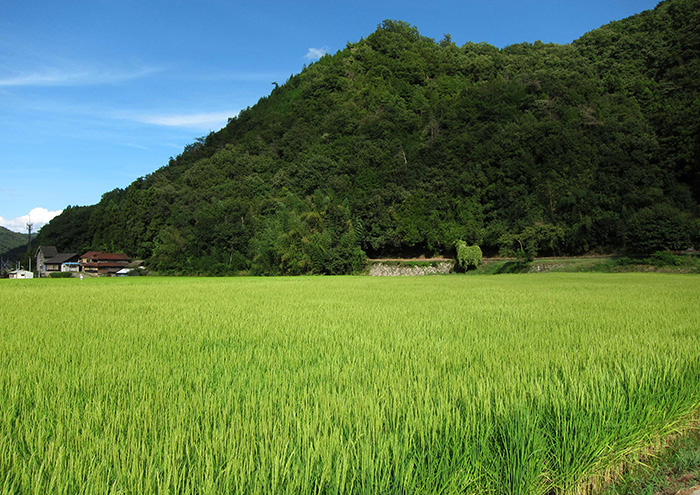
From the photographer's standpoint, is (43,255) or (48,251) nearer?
(43,255)

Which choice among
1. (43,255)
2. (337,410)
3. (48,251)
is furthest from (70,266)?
(337,410)

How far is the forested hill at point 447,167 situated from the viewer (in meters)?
35.1

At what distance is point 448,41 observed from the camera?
3597 inches

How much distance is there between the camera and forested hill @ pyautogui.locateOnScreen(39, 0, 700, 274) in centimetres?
3512

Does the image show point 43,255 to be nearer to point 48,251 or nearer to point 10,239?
point 48,251

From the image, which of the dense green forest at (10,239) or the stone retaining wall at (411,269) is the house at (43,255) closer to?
the stone retaining wall at (411,269)

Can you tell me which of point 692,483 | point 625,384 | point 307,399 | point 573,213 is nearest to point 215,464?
point 307,399

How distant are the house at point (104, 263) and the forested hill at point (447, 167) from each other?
116 inches

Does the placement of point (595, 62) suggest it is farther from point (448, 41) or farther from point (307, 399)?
point (307, 399)

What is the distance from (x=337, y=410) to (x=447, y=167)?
45.5m

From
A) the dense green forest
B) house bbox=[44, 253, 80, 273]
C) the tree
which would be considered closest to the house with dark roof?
house bbox=[44, 253, 80, 273]

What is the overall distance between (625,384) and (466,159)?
46531 mm

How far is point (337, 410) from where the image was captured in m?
2.10

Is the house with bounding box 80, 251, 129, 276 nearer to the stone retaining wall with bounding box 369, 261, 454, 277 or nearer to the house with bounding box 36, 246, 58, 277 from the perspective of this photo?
the house with bounding box 36, 246, 58, 277
